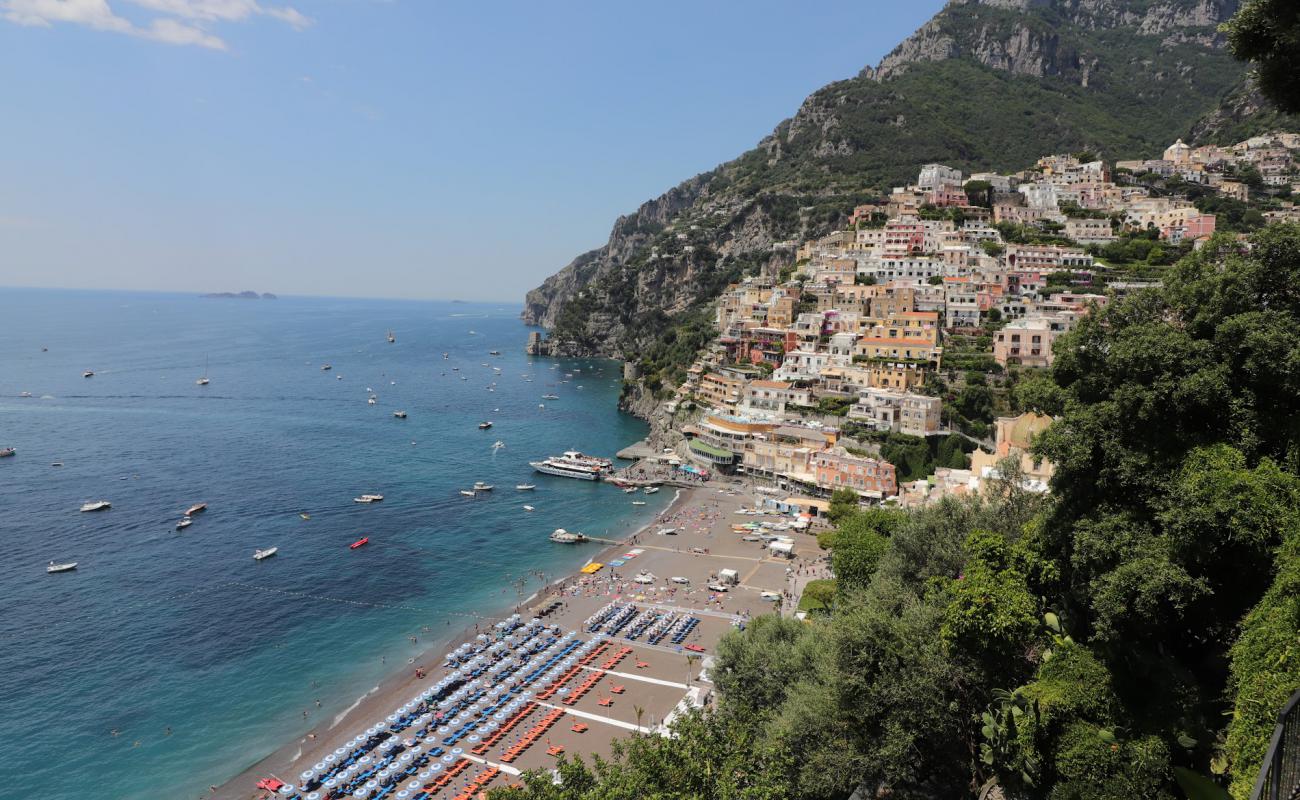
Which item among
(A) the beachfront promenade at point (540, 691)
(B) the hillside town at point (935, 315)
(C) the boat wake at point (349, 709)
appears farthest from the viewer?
(B) the hillside town at point (935, 315)

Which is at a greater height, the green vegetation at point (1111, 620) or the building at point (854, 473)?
the green vegetation at point (1111, 620)

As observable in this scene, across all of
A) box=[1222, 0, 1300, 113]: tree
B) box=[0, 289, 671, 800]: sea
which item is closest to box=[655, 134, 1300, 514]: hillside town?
box=[0, 289, 671, 800]: sea

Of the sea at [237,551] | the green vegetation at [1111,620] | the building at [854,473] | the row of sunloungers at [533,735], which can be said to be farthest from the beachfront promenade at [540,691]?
the building at [854,473]

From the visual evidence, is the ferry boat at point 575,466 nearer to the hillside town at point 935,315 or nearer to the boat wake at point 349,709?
the hillside town at point 935,315

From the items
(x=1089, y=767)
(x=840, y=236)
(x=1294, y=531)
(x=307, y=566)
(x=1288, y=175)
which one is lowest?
(x=307, y=566)

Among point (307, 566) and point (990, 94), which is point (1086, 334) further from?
point (990, 94)

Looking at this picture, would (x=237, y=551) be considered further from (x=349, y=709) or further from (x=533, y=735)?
(x=533, y=735)

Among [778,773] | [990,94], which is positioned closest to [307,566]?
[778,773]

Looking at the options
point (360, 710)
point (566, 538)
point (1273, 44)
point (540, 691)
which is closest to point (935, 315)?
point (566, 538)
